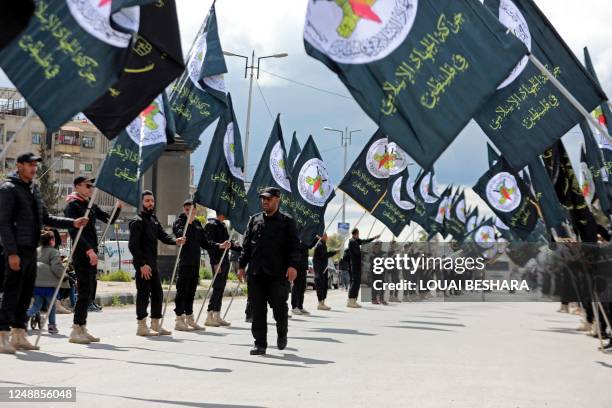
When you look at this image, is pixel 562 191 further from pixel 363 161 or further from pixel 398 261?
pixel 398 261

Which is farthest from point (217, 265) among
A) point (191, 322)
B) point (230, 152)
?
point (230, 152)

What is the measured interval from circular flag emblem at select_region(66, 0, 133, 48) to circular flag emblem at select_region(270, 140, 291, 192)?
10.4 metres

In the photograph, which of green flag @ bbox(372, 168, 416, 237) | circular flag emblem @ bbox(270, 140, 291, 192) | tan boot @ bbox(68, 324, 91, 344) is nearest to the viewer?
tan boot @ bbox(68, 324, 91, 344)

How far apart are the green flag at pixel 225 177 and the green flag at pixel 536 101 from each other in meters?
5.66

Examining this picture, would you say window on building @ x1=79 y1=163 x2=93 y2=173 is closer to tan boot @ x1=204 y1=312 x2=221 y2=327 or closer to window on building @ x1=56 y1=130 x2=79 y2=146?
window on building @ x1=56 y1=130 x2=79 y2=146

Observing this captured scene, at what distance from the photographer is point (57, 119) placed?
330 inches

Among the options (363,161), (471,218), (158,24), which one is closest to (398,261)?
(363,161)

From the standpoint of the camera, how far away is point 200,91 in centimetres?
1650

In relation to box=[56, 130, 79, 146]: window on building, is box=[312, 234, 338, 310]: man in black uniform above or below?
below

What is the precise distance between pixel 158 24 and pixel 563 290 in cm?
1902

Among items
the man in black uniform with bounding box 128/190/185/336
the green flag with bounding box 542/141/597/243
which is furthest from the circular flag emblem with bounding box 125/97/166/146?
the green flag with bounding box 542/141/597/243

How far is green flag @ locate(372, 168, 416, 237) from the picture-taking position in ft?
86.4

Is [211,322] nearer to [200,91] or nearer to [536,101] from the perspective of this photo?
[200,91]

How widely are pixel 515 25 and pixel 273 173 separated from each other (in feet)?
24.3
